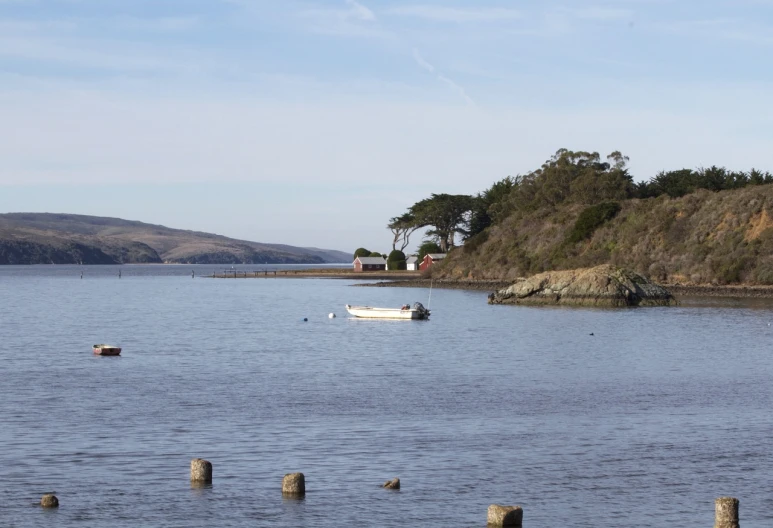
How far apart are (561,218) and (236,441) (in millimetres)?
128544

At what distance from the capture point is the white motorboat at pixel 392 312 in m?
86.0

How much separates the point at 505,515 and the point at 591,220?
128m

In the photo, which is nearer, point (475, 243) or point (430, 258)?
point (475, 243)

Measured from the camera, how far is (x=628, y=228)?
456ft

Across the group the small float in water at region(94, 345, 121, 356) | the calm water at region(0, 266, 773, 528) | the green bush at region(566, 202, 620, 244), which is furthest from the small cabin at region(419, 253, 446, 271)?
the small float in water at region(94, 345, 121, 356)

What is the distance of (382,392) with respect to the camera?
40.0 meters

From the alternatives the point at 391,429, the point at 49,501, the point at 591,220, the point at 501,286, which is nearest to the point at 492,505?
the point at 49,501

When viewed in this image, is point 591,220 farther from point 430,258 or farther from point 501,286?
point 430,258

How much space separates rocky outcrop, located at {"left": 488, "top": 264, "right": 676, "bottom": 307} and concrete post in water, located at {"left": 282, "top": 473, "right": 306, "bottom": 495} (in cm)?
8004

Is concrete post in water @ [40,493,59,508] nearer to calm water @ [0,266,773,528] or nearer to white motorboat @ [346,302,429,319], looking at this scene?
calm water @ [0,266,773,528]

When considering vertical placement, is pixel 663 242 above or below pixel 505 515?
above

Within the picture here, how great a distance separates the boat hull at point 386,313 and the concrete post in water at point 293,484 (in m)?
62.9

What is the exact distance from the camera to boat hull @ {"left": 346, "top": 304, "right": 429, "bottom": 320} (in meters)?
85.9

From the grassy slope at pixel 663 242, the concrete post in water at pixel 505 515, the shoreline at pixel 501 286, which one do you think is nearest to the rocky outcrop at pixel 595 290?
the shoreline at pixel 501 286
